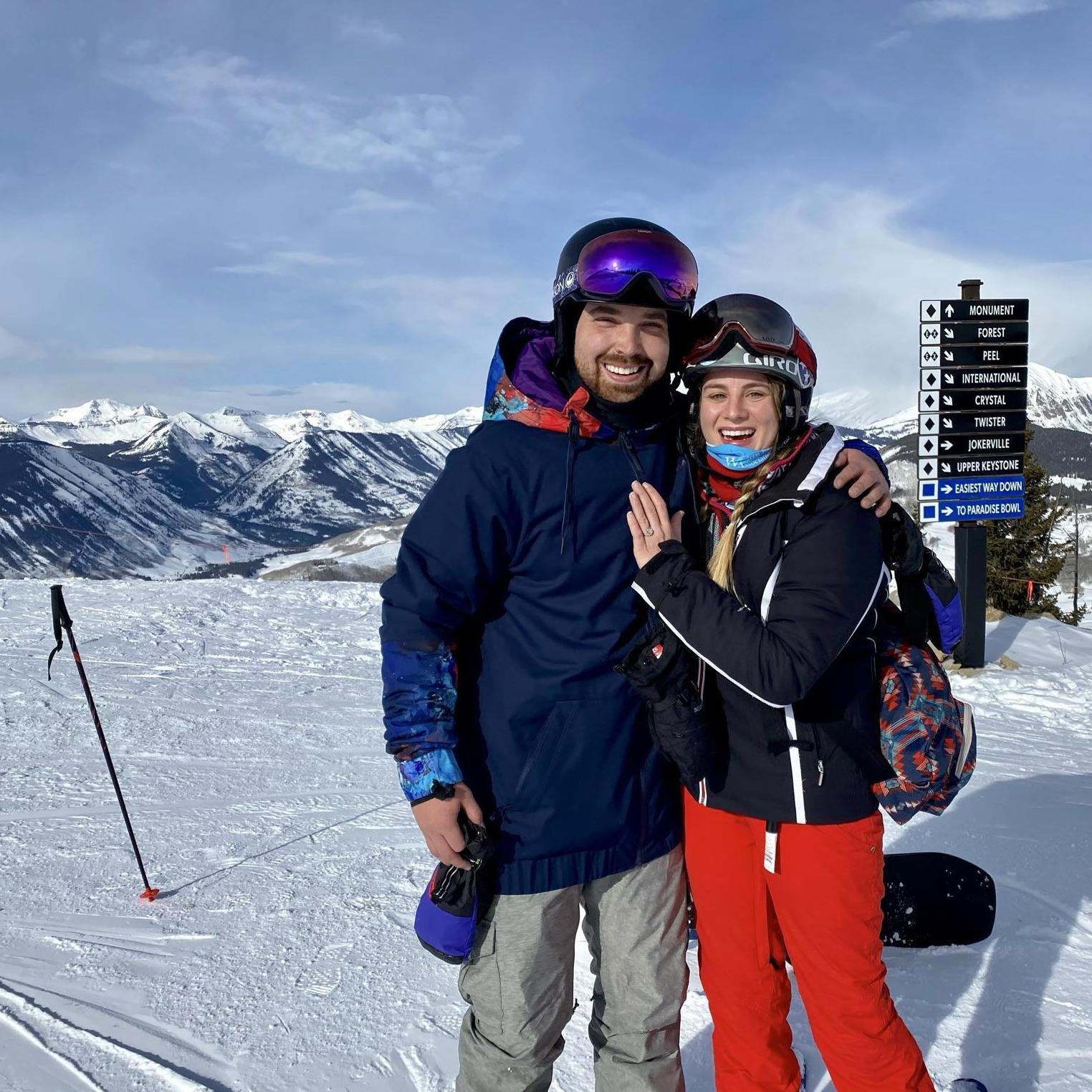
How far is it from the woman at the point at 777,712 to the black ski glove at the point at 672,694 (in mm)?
68

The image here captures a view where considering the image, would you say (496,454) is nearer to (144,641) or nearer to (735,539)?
(735,539)

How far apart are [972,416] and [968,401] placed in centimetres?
18

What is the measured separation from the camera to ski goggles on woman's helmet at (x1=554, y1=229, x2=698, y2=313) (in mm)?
2104

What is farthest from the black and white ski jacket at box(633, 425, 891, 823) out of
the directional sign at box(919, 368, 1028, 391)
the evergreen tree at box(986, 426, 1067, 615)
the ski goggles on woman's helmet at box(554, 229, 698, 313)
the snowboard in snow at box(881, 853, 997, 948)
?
the evergreen tree at box(986, 426, 1067, 615)

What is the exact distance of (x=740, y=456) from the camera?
2109 mm

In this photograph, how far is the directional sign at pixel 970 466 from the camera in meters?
9.44

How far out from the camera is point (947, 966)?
3084 millimetres

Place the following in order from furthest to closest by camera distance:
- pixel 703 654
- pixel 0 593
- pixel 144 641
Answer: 1. pixel 0 593
2. pixel 144 641
3. pixel 703 654

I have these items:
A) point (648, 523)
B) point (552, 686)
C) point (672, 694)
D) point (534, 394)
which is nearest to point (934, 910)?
point (672, 694)

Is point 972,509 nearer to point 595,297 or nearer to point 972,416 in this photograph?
point 972,416

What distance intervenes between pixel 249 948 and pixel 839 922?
7.79 ft

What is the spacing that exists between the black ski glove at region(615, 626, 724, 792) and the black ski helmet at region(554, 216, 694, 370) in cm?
83

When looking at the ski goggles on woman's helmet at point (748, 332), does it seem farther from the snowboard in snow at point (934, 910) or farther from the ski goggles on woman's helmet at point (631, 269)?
the snowboard in snow at point (934, 910)

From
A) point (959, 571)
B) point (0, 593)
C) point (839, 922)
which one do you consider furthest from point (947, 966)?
point (0, 593)
